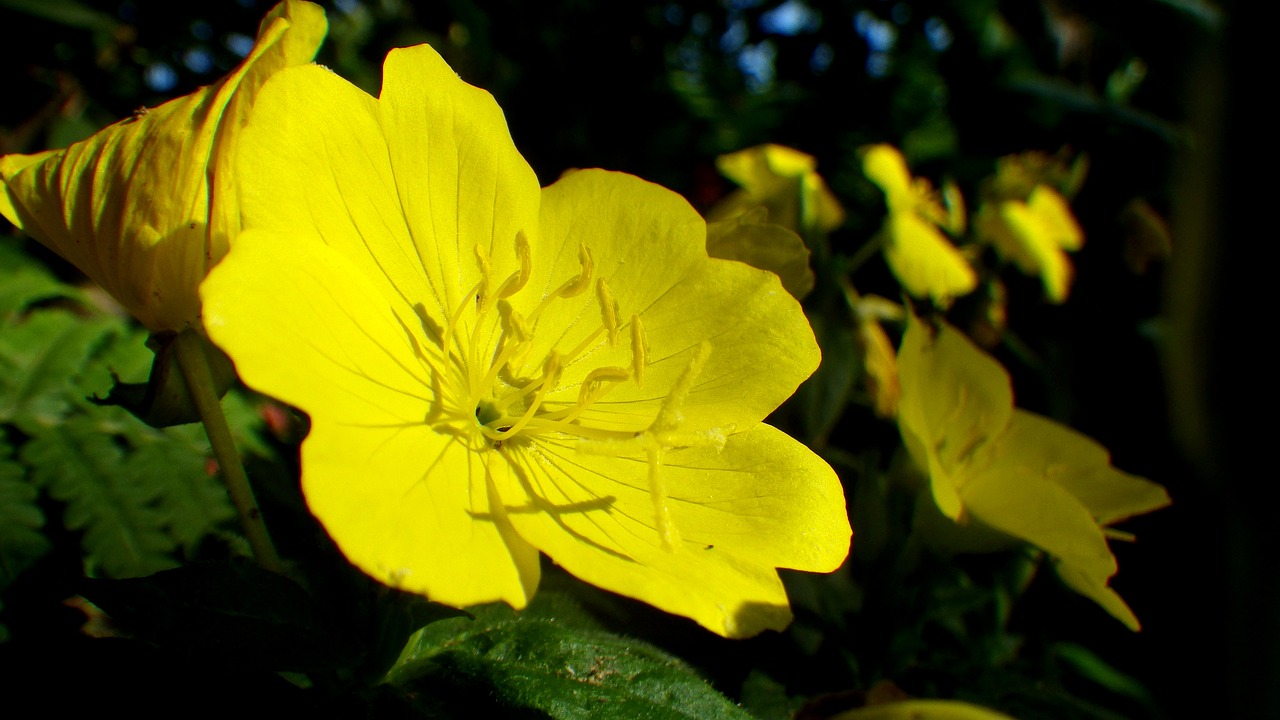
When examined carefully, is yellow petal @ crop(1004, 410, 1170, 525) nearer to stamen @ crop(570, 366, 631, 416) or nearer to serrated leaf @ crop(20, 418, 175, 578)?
stamen @ crop(570, 366, 631, 416)

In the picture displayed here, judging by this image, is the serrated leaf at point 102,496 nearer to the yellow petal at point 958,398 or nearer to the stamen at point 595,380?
the stamen at point 595,380

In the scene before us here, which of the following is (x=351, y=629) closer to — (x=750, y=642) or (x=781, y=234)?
(x=750, y=642)

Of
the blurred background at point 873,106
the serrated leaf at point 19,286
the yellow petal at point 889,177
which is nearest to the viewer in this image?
the serrated leaf at point 19,286

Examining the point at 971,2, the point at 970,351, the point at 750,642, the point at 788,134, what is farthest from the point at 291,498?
the point at 971,2

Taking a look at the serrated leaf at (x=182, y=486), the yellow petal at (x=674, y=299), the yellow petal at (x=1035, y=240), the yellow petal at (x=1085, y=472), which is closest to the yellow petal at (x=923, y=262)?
the yellow petal at (x=1035, y=240)

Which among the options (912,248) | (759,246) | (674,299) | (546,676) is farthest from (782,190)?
(546,676)

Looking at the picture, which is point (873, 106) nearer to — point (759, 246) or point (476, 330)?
point (759, 246)
